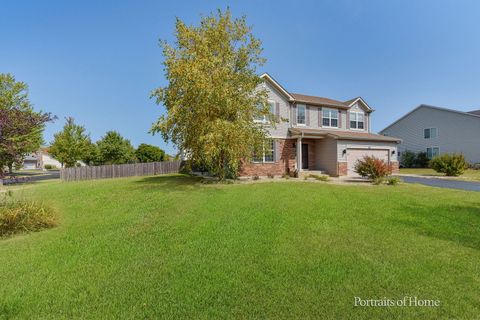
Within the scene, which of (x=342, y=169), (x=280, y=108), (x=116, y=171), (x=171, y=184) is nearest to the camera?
(x=171, y=184)

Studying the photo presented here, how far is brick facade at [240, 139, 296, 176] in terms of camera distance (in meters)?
19.1

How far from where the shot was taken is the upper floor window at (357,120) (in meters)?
24.0

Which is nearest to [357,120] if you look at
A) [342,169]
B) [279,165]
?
[342,169]

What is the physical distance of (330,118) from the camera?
22922mm

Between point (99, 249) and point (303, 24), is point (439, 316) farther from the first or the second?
point (303, 24)

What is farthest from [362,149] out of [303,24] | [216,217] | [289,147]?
[216,217]

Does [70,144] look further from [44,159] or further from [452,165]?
[44,159]

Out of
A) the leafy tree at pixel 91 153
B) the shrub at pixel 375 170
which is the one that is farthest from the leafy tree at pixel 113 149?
the shrub at pixel 375 170

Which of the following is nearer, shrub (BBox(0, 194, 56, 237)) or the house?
shrub (BBox(0, 194, 56, 237))

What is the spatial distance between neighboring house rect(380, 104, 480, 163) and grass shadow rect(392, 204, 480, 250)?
2813 centimetres

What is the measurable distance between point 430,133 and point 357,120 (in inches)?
636

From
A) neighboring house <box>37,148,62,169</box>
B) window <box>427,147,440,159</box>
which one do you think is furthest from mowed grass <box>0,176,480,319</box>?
neighboring house <box>37,148,62,169</box>

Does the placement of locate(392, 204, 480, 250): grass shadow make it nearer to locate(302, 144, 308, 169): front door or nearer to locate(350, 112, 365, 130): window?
locate(302, 144, 308, 169): front door

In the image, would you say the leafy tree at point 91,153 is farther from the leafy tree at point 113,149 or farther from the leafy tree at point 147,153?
the leafy tree at point 147,153
